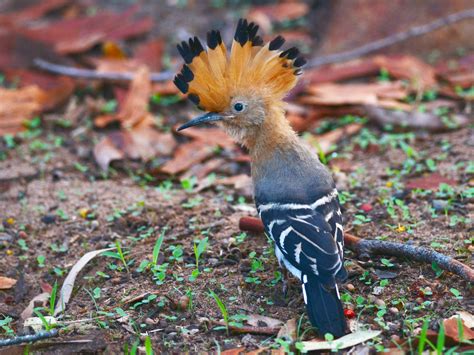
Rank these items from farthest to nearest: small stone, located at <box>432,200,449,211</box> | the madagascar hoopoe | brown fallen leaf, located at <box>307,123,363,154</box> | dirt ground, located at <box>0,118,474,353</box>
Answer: brown fallen leaf, located at <box>307,123,363,154</box> → small stone, located at <box>432,200,449,211</box> → the madagascar hoopoe → dirt ground, located at <box>0,118,474,353</box>

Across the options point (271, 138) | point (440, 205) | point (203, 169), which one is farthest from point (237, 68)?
point (440, 205)

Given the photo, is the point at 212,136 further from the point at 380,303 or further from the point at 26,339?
the point at 26,339

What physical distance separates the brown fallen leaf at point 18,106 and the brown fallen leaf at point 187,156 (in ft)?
5.12

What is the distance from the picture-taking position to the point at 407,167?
555cm

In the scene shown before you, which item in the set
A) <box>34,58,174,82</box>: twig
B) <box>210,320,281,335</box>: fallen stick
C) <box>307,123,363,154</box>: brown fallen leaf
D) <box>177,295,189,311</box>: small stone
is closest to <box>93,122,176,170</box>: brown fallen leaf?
<box>34,58,174,82</box>: twig

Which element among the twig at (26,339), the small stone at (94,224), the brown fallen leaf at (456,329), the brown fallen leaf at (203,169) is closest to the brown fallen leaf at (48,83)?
the brown fallen leaf at (203,169)

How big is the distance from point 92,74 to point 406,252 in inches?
171

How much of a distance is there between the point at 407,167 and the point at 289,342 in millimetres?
2380

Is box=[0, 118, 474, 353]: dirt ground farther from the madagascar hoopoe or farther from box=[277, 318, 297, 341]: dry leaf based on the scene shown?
the madagascar hoopoe

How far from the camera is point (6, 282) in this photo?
4.52 meters

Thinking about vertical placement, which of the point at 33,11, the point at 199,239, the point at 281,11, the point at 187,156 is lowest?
the point at 199,239

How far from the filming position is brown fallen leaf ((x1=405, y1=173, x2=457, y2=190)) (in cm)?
509

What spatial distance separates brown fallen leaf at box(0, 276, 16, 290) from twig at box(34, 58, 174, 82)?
3.21 metres

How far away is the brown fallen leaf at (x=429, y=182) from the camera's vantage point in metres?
5.09
